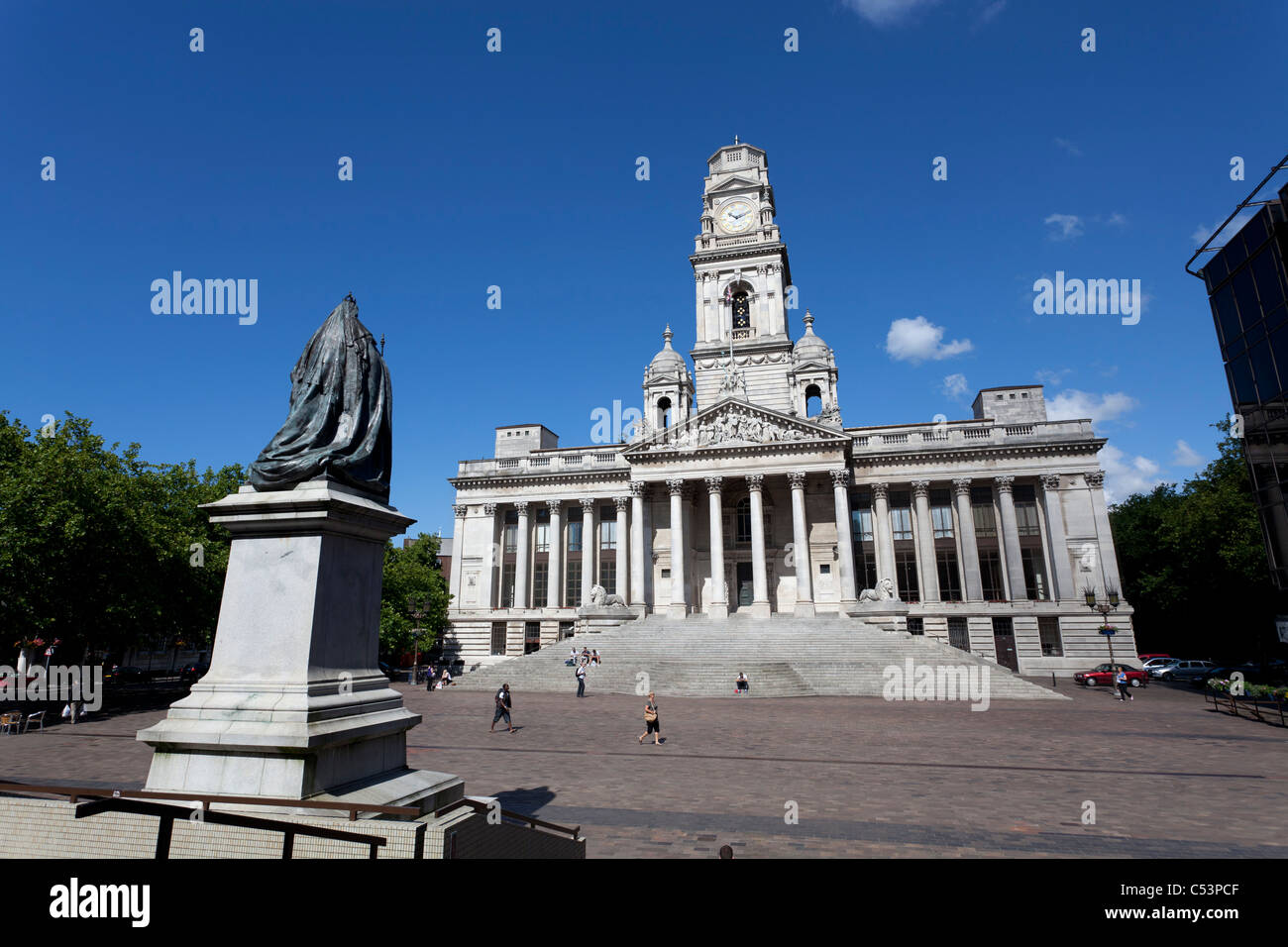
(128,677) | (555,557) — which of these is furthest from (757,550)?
(128,677)

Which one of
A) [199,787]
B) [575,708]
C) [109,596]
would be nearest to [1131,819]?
[199,787]

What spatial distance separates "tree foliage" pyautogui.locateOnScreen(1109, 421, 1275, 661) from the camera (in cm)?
3923

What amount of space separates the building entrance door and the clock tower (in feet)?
40.6

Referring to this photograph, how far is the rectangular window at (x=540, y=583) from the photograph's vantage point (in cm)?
5209

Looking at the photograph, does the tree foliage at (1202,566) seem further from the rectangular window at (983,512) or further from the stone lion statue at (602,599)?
the stone lion statue at (602,599)

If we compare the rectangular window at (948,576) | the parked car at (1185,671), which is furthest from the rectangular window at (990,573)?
the parked car at (1185,671)

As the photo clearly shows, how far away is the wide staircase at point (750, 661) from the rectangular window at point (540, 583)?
13938 millimetres

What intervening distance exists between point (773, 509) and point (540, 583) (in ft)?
64.6

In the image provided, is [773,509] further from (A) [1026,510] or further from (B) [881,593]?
(A) [1026,510]

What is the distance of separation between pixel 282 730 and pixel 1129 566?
2676 inches

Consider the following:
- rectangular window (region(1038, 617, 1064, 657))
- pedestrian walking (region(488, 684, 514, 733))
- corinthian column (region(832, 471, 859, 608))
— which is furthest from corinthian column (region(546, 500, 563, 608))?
rectangular window (region(1038, 617, 1064, 657))

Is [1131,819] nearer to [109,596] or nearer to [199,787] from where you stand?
[199,787]

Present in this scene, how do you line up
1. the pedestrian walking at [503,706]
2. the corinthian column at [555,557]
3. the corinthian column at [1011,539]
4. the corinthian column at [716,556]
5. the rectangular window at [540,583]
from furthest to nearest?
1. the rectangular window at [540,583]
2. the corinthian column at [555,557]
3. the corinthian column at [1011,539]
4. the corinthian column at [716,556]
5. the pedestrian walking at [503,706]

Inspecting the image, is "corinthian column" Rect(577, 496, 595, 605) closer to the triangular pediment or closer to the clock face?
the triangular pediment
